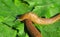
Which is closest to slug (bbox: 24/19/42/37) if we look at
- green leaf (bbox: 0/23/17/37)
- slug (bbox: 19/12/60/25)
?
slug (bbox: 19/12/60/25)

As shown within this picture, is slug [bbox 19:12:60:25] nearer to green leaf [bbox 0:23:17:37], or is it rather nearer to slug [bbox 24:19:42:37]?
slug [bbox 24:19:42:37]

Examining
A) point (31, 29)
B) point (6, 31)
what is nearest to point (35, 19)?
point (31, 29)

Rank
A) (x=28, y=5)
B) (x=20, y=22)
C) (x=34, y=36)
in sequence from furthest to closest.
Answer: (x=28, y=5)
(x=20, y=22)
(x=34, y=36)

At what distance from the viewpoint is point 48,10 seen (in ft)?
16.3

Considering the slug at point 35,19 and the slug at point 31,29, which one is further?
the slug at point 35,19

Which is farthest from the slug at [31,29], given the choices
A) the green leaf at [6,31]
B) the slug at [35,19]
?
the green leaf at [6,31]

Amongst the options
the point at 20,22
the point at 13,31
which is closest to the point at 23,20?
the point at 20,22

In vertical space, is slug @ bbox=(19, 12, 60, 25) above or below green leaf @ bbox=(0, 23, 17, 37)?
above

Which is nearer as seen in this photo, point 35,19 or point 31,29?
point 31,29

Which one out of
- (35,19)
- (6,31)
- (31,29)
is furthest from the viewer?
(35,19)

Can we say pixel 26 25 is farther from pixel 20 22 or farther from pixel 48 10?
pixel 48 10

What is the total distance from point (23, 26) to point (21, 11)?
438 millimetres

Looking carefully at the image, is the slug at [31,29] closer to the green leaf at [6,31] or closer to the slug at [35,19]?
the slug at [35,19]

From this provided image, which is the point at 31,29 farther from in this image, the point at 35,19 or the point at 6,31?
the point at 6,31
